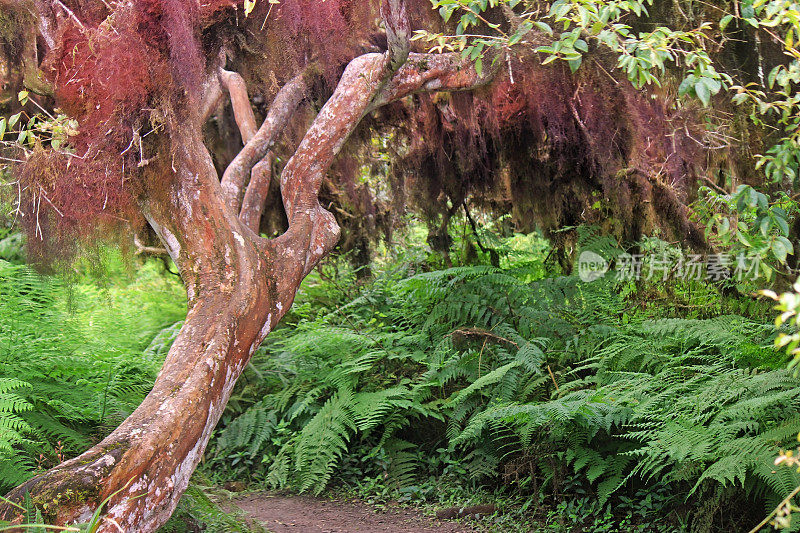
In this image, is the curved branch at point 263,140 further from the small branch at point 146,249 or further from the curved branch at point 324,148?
the small branch at point 146,249

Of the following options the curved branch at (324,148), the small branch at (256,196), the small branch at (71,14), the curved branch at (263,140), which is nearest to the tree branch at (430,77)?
the curved branch at (324,148)

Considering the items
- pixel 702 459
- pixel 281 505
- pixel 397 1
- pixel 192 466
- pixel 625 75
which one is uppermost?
Result: pixel 397 1

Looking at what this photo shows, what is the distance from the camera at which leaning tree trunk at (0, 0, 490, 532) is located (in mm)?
2900

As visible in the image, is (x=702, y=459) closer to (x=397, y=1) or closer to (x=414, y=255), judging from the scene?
(x=397, y=1)

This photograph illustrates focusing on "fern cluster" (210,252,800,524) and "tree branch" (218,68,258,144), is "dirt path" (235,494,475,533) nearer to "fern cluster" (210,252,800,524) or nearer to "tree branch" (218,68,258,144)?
"fern cluster" (210,252,800,524)

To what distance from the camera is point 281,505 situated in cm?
506

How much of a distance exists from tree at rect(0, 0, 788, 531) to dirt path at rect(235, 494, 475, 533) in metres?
1.54

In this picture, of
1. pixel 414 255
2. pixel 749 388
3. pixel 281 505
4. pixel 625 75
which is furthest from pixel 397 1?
pixel 414 255

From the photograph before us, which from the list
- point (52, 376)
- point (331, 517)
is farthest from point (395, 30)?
point (52, 376)

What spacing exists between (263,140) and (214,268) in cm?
153

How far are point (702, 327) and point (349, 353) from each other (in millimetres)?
2948

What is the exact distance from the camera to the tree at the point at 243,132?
326 centimetres

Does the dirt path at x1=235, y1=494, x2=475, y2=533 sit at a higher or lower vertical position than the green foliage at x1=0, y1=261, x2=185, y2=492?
lower

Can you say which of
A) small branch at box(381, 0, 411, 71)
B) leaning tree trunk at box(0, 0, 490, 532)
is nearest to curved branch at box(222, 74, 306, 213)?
leaning tree trunk at box(0, 0, 490, 532)
